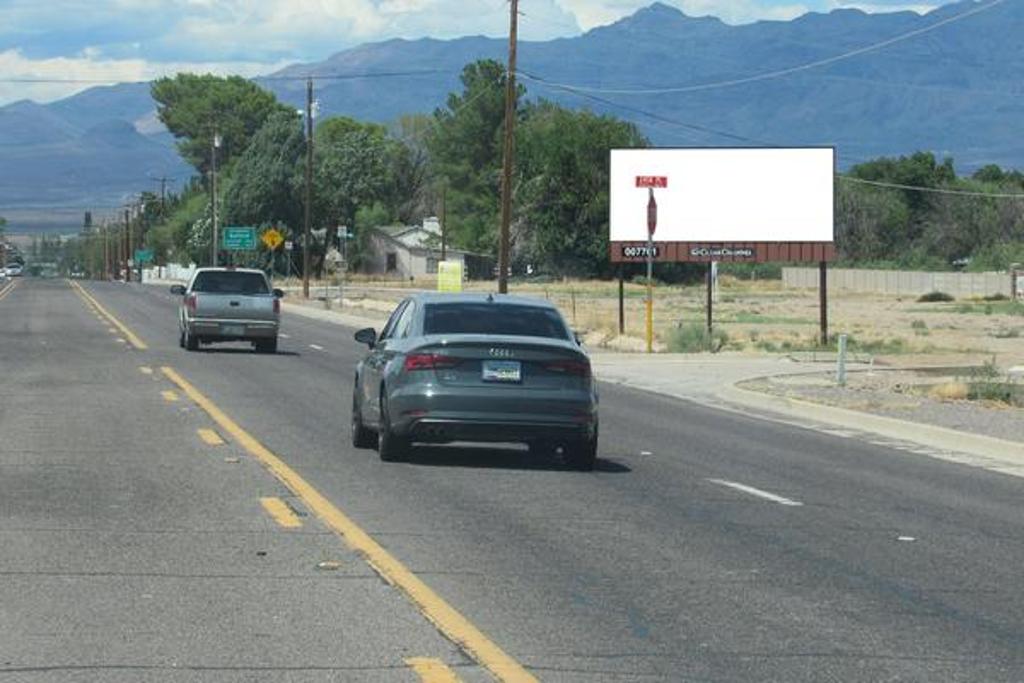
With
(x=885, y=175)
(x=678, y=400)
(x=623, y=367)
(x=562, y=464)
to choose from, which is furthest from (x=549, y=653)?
(x=885, y=175)

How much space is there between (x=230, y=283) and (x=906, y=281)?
245 ft

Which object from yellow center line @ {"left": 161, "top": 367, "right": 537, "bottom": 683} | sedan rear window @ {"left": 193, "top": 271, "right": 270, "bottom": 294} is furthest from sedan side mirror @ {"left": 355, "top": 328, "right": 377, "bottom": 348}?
sedan rear window @ {"left": 193, "top": 271, "right": 270, "bottom": 294}

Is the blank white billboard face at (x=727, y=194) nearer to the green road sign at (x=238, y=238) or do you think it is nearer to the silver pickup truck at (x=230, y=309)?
the silver pickup truck at (x=230, y=309)

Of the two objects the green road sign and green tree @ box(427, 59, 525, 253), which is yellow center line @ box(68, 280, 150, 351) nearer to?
the green road sign

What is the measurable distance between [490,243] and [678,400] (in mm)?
107706

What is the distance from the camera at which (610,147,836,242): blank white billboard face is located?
4966cm

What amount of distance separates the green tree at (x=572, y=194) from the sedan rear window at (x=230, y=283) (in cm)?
→ 7340

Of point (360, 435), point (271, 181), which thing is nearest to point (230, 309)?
point (360, 435)

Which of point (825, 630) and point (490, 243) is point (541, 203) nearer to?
point (490, 243)

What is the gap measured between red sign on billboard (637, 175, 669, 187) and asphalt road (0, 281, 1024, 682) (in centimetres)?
2669

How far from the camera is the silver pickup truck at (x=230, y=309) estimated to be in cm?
4022

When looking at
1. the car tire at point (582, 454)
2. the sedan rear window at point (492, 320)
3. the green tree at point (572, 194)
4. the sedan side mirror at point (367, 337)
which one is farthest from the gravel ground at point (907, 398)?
the green tree at point (572, 194)

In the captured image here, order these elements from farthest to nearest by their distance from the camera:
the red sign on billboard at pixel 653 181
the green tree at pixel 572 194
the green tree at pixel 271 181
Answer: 1. the green tree at pixel 271 181
2. the green tree at pixel 572 194
3. the red sign on billboard at pixel 653 181

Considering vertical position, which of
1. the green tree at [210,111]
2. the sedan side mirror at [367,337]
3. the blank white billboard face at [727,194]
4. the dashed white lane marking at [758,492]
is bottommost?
the dashed white lane marking at [758,492]
